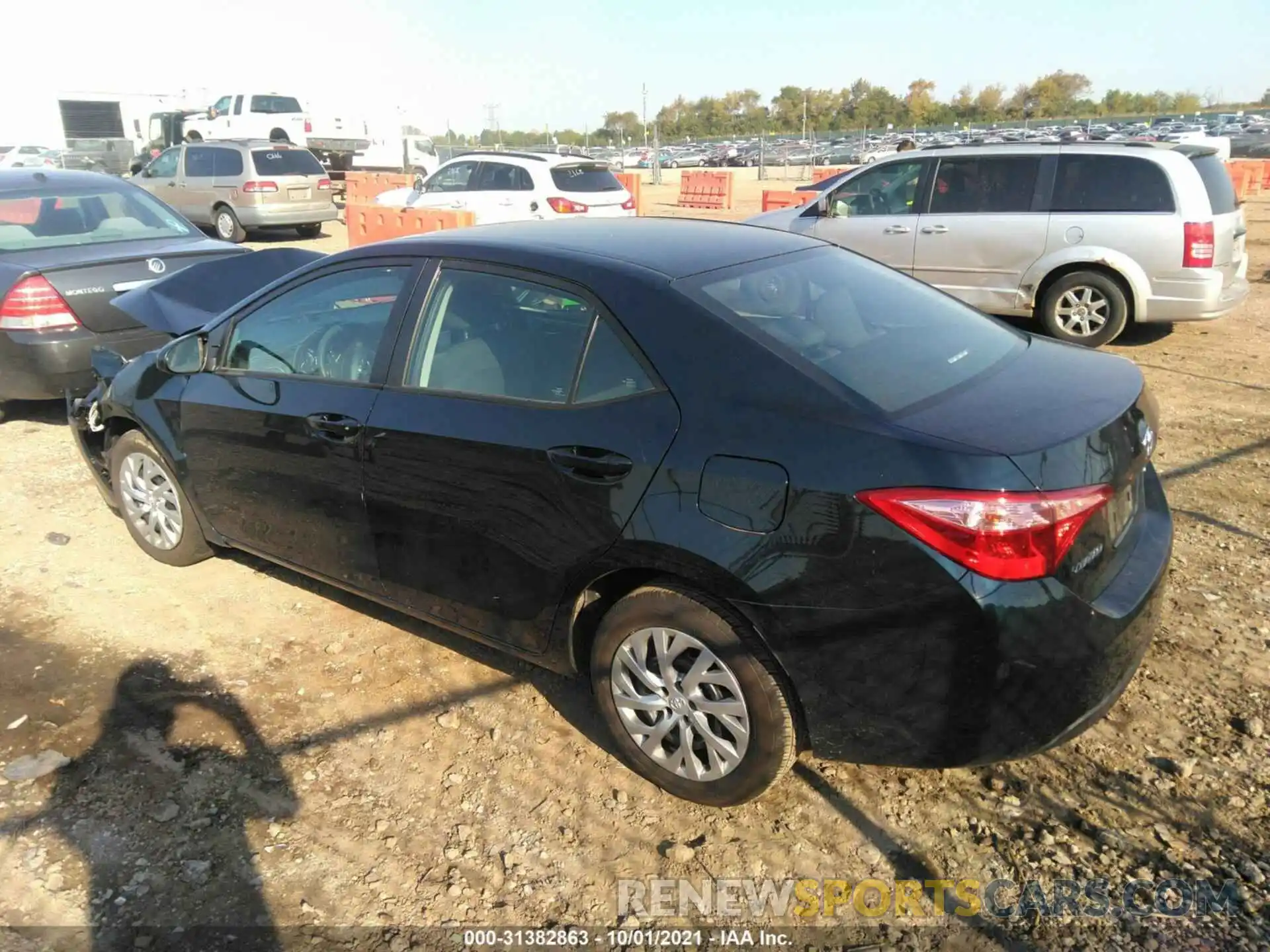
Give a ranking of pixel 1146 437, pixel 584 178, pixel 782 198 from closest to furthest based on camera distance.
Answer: pixel 1146 437 < pixel 584 178 < pixel 782 198

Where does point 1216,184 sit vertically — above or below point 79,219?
above

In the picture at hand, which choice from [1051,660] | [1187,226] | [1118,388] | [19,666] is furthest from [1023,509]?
[1187,226]

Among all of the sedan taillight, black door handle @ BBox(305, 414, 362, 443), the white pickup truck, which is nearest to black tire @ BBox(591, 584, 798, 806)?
black door handle @ BBox(305, 414, 362, 443)

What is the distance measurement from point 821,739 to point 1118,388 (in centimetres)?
141

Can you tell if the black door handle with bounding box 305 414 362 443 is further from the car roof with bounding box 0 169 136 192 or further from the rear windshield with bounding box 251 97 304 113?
the rear windshield with bounding box 251 97 304 113

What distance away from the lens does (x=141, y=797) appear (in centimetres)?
301

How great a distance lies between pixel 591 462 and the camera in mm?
2818

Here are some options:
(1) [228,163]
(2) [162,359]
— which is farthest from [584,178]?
(2) [162,359]

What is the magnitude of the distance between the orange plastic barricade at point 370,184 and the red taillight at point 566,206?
7.89 metres

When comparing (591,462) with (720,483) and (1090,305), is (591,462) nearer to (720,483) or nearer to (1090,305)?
(720,483)

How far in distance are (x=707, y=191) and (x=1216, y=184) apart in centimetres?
1854

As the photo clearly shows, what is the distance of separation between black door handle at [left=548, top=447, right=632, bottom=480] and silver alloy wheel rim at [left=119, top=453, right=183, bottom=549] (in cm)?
246

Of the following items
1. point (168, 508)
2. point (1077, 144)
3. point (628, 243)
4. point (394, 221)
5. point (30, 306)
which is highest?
point (1077, 144)

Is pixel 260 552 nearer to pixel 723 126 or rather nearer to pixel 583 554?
pixel 583 554
